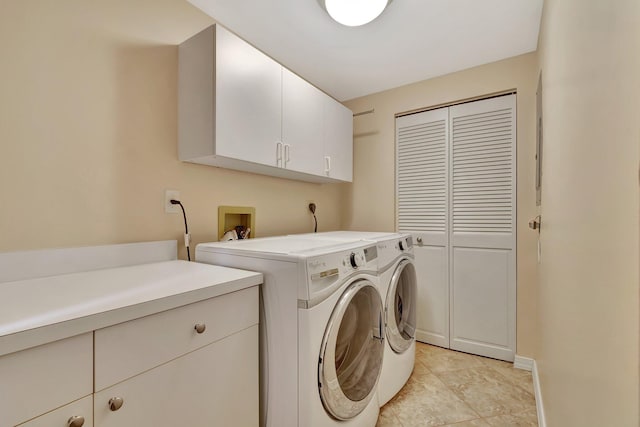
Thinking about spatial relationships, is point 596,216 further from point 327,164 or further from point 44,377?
point 327,164

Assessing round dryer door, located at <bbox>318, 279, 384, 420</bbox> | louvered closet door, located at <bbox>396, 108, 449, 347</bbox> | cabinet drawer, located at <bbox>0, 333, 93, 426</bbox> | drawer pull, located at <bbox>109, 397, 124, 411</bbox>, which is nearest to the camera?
cabinet drawer, located at <bbox>0, 333, 93, 426</bbox>

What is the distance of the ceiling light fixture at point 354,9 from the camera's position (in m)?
1.47

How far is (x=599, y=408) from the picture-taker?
606 mm

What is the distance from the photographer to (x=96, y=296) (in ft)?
2.82

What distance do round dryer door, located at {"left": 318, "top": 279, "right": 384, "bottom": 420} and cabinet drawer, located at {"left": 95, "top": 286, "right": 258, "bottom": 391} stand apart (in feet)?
1.46

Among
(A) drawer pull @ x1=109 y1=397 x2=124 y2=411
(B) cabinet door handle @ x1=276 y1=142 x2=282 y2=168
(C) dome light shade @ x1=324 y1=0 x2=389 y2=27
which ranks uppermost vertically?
(C) dome light shade @ x1=324 y1=0 x2=389 y2=27

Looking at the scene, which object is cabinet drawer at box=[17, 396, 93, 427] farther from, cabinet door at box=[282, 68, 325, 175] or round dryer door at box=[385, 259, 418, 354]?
cabinet door at box=[282, 68, 325, 175]

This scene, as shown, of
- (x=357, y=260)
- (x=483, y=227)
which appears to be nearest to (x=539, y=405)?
(x=483, y=227)

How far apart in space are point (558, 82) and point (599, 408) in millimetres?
1162

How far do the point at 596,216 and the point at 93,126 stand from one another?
6.00ft

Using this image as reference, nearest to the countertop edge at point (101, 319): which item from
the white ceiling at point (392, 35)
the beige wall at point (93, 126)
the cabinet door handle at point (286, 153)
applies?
the beige wall at point (93, 126)

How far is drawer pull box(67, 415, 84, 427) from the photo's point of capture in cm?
66

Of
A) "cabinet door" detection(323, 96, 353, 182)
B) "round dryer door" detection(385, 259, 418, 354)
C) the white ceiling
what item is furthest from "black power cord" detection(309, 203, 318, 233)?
the white ceiling

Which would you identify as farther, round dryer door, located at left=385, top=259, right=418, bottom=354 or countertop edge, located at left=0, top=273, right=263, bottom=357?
round dryer door, located at left=385, top=259, right=418, bottom=354
